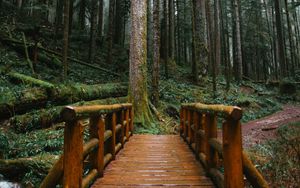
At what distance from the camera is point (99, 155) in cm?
467

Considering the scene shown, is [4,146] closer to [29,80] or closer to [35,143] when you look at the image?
[35,143]

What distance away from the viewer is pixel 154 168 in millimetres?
5254

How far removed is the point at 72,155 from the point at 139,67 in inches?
311

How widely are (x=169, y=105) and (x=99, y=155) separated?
9578 millimetres

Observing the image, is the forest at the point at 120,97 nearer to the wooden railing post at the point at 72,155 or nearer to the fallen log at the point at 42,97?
the fallen log at the point at 42,97

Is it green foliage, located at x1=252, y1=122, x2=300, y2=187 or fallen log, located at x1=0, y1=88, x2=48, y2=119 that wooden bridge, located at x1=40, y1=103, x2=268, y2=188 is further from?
fallen log, located at x1=0, y1=88, x2=48, y2=119

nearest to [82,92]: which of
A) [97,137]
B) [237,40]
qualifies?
[97,137]

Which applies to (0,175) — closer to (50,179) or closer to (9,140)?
(9,140)

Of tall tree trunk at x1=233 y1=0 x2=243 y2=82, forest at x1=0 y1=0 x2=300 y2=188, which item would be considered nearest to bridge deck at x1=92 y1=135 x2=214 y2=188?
forest at x1=0 y1=0 x2=300 y2=188

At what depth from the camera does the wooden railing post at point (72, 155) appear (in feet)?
10.3

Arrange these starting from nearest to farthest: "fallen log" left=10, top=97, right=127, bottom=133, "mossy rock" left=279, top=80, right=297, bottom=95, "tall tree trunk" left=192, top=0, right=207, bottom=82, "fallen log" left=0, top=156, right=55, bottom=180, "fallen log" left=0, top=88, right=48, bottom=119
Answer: "fallen log" left=0, top=156, right=55, bottom=180 → "fallen log" left=10, top=97, right=127, bottom=133 → "fallen log" left=0, top=88, right=48, bottom=119 → "tall tree trunk" left=192, top=0, right=207, bottom=82 → "mossy rock" left=279, top=80, right=297, bottom=95

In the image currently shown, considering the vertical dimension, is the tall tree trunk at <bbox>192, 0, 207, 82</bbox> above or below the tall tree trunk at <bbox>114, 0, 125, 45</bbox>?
below

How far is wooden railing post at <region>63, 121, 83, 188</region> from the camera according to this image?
313 cm

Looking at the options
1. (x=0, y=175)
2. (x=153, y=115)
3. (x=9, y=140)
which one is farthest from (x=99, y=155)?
(x=153, y=115)
